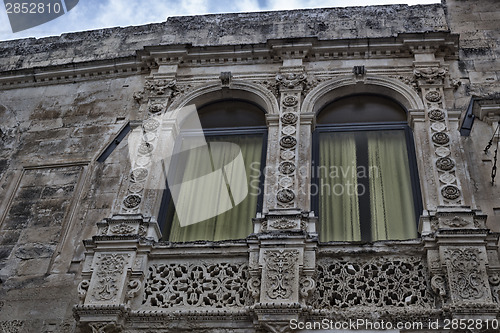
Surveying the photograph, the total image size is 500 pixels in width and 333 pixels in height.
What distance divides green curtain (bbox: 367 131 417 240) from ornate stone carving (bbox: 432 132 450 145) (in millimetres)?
529

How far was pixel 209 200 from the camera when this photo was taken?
976 centimetres

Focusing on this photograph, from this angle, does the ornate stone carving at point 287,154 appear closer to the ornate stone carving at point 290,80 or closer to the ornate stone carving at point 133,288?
the ornate stone carving at point 290,80

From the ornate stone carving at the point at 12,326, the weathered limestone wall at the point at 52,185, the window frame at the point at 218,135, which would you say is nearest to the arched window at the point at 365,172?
the window frame at the point at 218,135

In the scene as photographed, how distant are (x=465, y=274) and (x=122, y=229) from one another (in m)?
4.36

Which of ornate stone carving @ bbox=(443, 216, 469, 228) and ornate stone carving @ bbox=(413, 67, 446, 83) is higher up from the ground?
ornate stone carving @ bbox=(413, 67, 446, 83)

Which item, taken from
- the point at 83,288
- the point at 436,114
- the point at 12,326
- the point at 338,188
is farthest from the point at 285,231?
the point at 12,326

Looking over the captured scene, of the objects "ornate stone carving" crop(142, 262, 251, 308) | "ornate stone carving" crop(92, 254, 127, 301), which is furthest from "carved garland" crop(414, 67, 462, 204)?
"ornate stone carving" crop(92, 254, 127, 301)

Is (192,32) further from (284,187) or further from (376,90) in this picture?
(284,187)

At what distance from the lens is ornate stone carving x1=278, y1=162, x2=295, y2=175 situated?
942 centimetres

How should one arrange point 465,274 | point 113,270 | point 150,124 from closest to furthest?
point 465,274 < point 113,270 < point 150,124

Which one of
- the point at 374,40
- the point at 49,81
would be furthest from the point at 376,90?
the point at 49,81

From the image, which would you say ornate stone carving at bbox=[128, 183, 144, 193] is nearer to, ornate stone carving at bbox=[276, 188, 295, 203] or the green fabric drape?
ornate stone carving at bbox=[276, 188, 295, 203]

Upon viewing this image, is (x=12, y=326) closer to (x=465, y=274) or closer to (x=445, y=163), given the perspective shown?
(x=465, y=274)

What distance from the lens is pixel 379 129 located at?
10.4 meters
